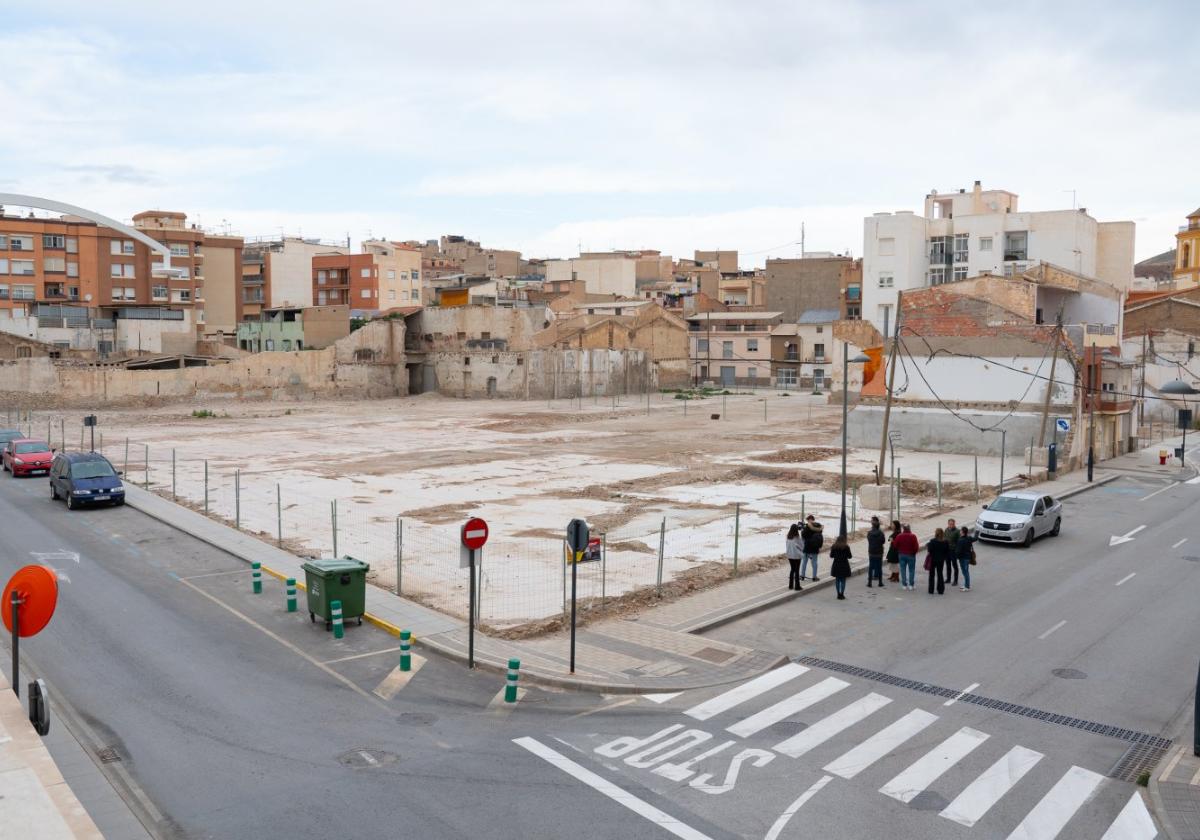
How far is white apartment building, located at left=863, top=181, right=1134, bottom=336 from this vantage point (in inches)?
3167

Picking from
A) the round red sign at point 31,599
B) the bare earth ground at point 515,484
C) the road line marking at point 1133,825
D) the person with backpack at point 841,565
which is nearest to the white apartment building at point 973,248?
the bare earth ground at point 515,484

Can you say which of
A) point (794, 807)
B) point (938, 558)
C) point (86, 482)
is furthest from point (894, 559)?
point (86, 482)

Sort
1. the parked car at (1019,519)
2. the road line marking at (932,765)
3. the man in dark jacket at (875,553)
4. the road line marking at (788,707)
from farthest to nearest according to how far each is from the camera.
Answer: the parked car at (1019,519)
the man in dark jacket at (875,553)
the road line marking at (788,707)
the road line marking at (932,765)

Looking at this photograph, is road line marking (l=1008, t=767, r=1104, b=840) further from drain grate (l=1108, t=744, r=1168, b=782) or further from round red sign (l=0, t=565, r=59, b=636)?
round red sign (l=0, t=565, r=59, b=636)

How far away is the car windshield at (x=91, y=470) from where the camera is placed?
29.2m

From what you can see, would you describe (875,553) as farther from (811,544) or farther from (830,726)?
(830,726)

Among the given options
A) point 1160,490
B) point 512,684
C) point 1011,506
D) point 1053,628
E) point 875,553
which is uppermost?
point 1011,506

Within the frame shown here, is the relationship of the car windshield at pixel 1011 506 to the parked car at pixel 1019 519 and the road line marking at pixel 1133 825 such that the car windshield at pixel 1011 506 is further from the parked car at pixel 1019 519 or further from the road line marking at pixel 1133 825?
the road line marking at pixel 1133 825

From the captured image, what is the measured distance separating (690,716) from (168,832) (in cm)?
633

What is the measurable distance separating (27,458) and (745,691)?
3216 cm

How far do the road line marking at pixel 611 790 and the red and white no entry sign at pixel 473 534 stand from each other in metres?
3.23

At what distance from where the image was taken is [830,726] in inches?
491

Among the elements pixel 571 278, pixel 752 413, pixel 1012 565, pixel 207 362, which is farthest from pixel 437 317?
pixel 1012 565

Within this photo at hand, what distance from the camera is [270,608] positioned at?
1808 cm
